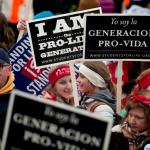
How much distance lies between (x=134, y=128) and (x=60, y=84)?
4.90 feet

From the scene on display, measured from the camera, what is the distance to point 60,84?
4.02 m

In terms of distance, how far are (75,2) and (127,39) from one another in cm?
675

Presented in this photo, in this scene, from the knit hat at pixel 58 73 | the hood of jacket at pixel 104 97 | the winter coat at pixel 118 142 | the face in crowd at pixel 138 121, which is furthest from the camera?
the knit hat at pixel 58 73

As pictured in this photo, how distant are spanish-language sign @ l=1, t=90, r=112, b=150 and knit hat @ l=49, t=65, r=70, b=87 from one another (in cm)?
188

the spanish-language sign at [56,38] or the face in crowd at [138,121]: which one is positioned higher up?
the spanish-language sign at [56,38]

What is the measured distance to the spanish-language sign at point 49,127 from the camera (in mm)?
2039

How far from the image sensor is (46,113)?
6.79 ft

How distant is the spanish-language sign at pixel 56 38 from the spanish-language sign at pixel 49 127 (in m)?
1.47

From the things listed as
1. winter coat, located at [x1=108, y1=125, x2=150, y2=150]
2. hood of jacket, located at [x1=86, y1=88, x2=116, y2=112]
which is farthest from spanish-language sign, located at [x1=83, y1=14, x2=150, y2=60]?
winter coat, located at [x1=108, y1=125, x2=150, y2=150]

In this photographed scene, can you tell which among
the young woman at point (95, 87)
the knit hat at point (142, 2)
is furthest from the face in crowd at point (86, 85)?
the knit hat at point (142, 2)

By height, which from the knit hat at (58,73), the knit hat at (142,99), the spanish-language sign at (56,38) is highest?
the spanish-language sign at (56,38)

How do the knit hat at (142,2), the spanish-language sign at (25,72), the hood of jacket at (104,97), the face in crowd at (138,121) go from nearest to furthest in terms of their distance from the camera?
the face in crowd at (138,121) → the hood of jacket at (104,97) → the spanish-language sign at (25,72) → the knit hat at (142,2)

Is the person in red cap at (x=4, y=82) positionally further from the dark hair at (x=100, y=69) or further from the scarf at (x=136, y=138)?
the scarf at (x=136, y=138)

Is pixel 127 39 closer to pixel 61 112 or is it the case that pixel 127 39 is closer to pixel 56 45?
pixel 56 45
